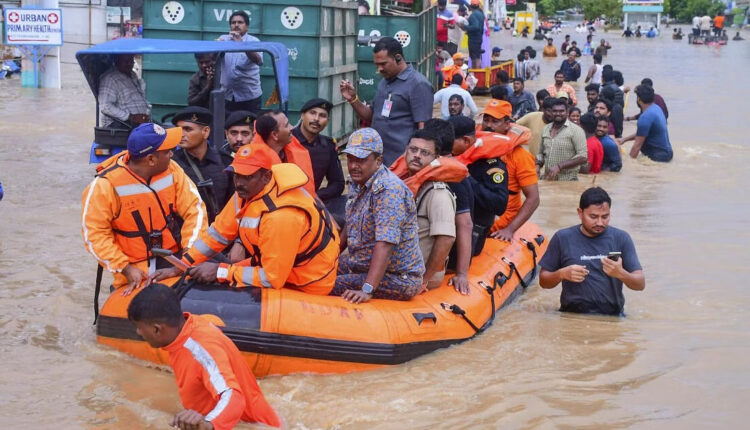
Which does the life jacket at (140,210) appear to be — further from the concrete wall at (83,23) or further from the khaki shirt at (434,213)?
the concrete wall at (83,23)

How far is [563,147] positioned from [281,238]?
725 centimetres

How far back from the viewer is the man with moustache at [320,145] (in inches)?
298

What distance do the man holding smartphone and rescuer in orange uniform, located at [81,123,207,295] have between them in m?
2.31

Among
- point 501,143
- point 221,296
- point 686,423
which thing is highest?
point 501,143

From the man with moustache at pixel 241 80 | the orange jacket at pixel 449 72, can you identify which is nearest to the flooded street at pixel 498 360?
the man with moustache at pixel 241 80

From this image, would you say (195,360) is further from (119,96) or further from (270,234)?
(119,96)

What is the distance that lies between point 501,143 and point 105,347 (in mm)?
3138

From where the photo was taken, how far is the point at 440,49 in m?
21.2

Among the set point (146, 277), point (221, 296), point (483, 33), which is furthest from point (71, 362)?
point (483, 33)

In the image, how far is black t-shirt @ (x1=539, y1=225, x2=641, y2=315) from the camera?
252 inches

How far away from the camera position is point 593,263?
6469 mm

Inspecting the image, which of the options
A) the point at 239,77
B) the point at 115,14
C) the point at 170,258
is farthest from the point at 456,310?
the point at 115,14

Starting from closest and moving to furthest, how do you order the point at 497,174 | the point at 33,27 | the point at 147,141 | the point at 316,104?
the point at 147,141, the point at 497,174, the point at 316,104, the point at 33,27

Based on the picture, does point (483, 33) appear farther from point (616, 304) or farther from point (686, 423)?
point (686, 423)
